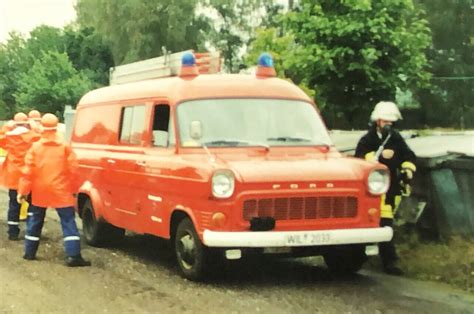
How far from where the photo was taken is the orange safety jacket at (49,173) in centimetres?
1012

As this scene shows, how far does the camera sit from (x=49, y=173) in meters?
10.1

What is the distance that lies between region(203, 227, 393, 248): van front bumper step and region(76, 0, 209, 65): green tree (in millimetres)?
42501

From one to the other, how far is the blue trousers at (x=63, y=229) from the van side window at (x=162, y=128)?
4.22 feet

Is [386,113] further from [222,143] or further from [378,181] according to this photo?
[222,143]

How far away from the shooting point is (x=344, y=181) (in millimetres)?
8820

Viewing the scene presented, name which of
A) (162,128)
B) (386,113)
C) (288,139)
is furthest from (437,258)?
(162,128)

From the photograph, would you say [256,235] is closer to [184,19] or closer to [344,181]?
[344,181]

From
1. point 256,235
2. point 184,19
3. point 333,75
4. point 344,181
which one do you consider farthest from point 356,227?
point 184,19

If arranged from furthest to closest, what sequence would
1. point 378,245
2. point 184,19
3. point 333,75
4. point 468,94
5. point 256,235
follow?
point 184,19 → point 468,94 → point 333,75 → point 378,245 → point 256,235

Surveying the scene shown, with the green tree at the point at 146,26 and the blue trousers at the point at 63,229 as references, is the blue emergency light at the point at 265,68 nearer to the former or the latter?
the blue trousers at the point at 63,229

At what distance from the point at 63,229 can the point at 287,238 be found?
2.95 metres

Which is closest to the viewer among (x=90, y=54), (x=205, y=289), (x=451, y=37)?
(x=205, y=289)

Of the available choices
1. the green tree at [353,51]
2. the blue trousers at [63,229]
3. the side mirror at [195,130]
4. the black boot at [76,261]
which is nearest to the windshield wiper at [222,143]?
the side mirror at [195,130]

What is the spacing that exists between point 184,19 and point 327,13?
36277mm
